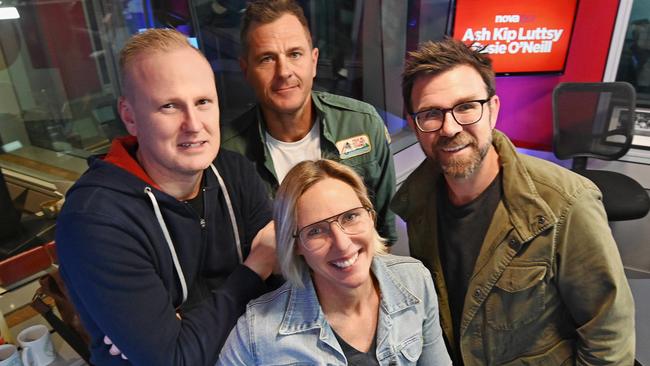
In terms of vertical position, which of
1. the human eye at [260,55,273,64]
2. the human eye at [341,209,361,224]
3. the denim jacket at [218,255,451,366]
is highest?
the human eye at [260,55,273,64]

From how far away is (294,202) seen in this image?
3.94 ft

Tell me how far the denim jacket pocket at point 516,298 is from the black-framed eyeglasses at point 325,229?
60 cm

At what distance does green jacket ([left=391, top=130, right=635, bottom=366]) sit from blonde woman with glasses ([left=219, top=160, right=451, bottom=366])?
31cm

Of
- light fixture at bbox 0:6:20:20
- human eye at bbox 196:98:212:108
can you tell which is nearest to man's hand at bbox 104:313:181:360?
human eye at bbox 196:98:212:108

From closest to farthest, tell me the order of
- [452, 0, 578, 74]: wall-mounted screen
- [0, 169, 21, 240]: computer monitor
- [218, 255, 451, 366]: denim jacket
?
→ [218, 255, 451, 366]: denim jacket, [0, 169, 21, 240]: computer monitor, [452, 0, 578, 74]: wall-mounted screen

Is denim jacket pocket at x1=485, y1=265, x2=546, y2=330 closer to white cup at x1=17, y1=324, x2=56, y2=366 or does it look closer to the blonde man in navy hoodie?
the blonde man in navy hoodie

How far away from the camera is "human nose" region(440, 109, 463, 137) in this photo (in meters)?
1.41

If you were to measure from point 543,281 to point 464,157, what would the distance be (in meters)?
0.48

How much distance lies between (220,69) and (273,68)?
1.48m

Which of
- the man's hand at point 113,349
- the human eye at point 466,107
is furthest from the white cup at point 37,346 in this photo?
the human eye at point 466,107

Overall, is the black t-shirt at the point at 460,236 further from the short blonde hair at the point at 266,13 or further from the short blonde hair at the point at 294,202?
the short blonde hair at the point at 266,13

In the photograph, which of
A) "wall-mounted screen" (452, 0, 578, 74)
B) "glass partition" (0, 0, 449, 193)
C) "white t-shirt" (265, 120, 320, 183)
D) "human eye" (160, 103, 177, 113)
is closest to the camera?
"human eye" (160, 103, 177, 113)

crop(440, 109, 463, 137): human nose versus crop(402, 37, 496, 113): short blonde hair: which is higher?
crop(402, 37, 496, 113): short blonde hair

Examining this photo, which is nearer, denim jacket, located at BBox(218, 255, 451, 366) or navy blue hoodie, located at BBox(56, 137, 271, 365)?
navy blue hoodie, located at BBox(56, 137, 271, 365)
